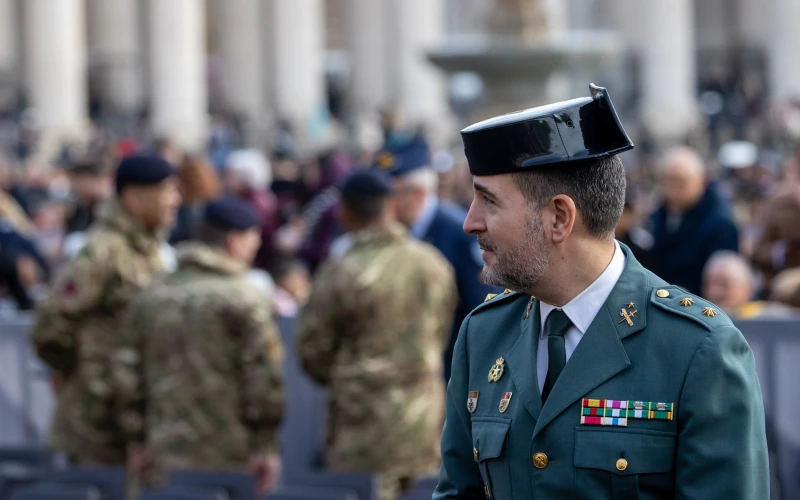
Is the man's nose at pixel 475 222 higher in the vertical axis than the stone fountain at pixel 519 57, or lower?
higher

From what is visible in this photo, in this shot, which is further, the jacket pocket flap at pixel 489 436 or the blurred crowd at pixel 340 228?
the blurred crowd at pixel 340 228

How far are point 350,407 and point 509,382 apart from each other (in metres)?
4.08

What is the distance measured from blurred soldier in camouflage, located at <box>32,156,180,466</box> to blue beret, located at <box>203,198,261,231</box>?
0.49 m

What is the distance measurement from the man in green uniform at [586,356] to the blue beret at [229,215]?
3950 mm

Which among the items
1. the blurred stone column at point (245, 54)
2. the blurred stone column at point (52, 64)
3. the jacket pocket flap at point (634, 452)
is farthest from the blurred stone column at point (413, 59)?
the jacket pocket flap at point (634, 452)

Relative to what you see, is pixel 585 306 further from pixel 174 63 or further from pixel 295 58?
pixel 295 58

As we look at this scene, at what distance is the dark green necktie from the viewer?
3209mm

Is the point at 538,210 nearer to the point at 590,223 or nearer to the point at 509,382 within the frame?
the point at 590,223

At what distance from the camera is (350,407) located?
7281 millimetres

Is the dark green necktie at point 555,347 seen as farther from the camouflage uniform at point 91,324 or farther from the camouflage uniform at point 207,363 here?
the camouflage uniform at point 91,324

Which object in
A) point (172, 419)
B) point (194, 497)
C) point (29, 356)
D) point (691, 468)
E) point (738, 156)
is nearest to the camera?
point (691, 468)

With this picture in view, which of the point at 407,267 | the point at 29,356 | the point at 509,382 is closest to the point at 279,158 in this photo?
the point at 29,356

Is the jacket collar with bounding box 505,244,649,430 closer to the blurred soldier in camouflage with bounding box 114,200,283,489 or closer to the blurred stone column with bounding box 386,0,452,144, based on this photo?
the blurred soldier in camouflage with bounding box 114,200,283,489

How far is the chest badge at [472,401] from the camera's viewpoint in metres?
3.32
